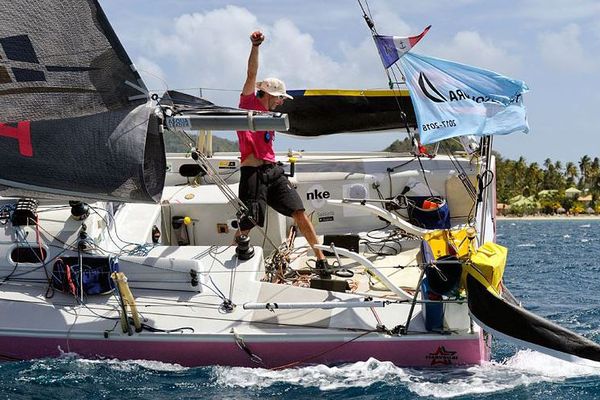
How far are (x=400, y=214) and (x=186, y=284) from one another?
370 cm

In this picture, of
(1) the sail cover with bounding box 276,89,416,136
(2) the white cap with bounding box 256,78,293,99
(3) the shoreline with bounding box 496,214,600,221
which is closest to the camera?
(2) the white cap with bounding box 256,78,293,99

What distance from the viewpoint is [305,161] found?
11.3 m

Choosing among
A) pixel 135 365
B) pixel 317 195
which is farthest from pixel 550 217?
pixel 135 365

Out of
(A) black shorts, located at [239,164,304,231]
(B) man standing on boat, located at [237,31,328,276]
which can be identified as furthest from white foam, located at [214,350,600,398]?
(A) black shorts, located at [239,164,304,231]

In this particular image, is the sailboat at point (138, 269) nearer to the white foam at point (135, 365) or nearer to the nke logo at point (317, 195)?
the white foam at point (135, 365)

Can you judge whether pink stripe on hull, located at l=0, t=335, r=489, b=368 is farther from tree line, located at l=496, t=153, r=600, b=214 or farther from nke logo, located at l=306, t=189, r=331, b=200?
tree line, located at l=496, t=153, r=600, b=214

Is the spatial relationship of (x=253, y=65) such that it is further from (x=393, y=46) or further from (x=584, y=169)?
(x=584, y=169)

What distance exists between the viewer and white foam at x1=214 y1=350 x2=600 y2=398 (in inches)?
274

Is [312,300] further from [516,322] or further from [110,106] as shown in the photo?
[110,106]

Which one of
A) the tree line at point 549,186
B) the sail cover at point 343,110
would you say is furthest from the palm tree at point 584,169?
the sail cover at point 343,110

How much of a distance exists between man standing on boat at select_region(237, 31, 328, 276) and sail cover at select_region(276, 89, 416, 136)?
2.35 m

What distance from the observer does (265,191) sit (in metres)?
8.60

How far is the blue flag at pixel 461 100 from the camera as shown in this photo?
27.5ft

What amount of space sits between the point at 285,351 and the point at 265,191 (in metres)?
1.87
